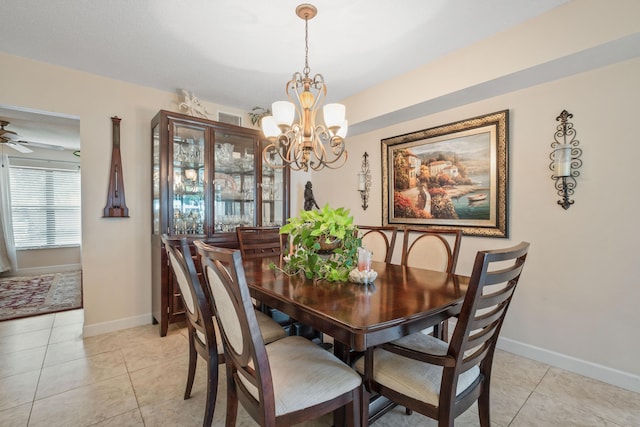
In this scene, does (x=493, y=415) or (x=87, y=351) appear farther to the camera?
(x=87, y=351)

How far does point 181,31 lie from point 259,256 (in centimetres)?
186

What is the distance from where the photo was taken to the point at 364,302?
122cm

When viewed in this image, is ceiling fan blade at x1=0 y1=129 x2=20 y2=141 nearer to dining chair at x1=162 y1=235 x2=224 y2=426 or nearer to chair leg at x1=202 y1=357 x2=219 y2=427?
dining chair at x1=162 y1=235 x2=224 y2=426

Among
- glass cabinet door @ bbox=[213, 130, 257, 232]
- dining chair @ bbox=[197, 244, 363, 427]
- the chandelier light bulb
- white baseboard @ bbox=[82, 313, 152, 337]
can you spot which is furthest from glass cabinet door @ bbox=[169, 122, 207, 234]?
dining chair @ bbox=[197, 244, 363, 427]

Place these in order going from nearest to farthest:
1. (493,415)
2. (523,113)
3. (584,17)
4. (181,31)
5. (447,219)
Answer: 1. (493,415)
2. (584,17)
3. (181,31)
4. (523,113)
5. (447,219)

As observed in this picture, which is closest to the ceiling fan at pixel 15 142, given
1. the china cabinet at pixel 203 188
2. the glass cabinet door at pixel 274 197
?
the china cabinet at pixel 203 188

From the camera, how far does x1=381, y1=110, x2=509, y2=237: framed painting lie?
7.91 feet

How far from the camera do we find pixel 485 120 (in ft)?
8.08

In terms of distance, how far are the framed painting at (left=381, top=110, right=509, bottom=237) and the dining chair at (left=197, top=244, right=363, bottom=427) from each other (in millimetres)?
1939

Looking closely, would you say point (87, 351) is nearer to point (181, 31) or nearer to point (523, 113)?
point (181, 31)

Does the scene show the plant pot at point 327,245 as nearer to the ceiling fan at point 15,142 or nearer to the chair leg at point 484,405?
the chair leg at point 484,405

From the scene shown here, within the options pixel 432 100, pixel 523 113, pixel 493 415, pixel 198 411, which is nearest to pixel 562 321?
pixel 493 415

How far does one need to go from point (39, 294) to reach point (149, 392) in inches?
139

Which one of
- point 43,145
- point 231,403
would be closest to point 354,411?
point 231,403
